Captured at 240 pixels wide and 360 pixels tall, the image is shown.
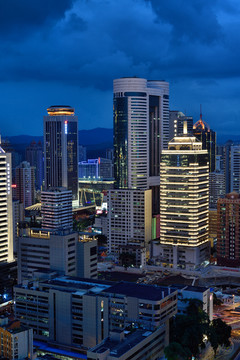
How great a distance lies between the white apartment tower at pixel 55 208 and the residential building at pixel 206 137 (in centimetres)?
5788

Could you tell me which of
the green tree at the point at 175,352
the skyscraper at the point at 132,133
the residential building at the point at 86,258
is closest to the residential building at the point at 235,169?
the skyscraper at the point at 132,133

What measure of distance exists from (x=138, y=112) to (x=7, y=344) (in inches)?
2500

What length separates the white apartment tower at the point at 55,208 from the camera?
306 ft

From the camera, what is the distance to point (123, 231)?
86.1 m

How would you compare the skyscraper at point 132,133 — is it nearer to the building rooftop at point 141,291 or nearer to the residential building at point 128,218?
the residential building at point 128,218

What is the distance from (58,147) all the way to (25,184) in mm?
12362

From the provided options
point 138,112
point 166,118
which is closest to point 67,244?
point 138,112

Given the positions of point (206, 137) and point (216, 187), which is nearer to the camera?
point (216, 187)

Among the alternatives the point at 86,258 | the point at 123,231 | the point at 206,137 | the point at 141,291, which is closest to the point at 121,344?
the point at 141,291

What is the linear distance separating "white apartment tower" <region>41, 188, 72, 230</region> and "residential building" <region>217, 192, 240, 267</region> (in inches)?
1169

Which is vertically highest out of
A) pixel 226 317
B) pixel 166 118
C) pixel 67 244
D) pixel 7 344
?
pixel 166 118

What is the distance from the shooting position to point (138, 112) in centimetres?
9662

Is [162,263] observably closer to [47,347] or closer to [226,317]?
[226,317]

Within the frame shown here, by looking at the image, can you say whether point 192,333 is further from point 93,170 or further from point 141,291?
point 93,170
